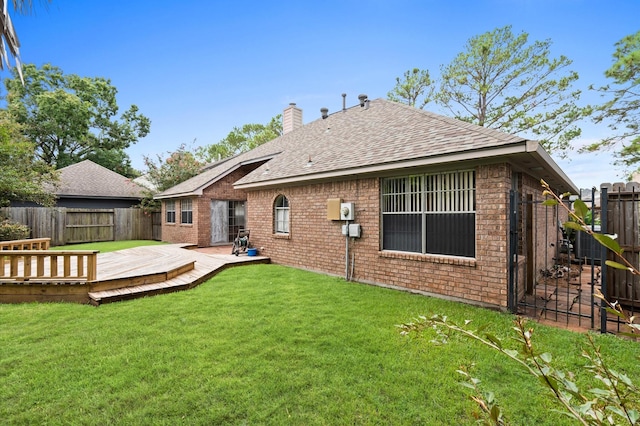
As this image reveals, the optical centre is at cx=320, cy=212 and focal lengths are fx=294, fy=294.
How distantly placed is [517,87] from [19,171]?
24550mm

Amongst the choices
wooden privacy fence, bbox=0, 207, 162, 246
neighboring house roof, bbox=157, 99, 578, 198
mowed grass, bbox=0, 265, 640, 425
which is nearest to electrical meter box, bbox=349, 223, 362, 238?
neighboring house roof, bbox=157, 99, 578, 198

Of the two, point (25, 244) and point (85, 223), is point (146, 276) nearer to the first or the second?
point (25, 244)

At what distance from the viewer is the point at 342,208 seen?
301 inches

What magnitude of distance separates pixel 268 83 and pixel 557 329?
62.4ft

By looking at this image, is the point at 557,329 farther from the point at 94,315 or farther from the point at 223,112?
the point at 223,112

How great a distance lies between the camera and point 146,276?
674cm

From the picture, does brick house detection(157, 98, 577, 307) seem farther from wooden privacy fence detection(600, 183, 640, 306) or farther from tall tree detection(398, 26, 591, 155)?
tall tree detection(398, 26, 591, 155)

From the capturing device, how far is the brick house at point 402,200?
544cm

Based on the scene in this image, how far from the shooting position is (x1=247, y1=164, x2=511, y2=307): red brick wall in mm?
5363

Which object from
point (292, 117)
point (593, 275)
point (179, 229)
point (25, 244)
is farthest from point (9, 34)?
point (292, 117)

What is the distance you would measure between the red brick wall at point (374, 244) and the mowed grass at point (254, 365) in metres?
0.61

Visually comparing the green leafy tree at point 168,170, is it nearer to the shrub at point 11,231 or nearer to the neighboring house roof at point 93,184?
the neighboring house roof at point 93,184

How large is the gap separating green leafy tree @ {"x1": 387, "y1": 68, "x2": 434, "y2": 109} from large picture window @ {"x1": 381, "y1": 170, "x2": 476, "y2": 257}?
14.9 m

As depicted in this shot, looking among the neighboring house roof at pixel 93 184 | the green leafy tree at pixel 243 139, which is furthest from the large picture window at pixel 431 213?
the green leafy tree at pixel 243 139
